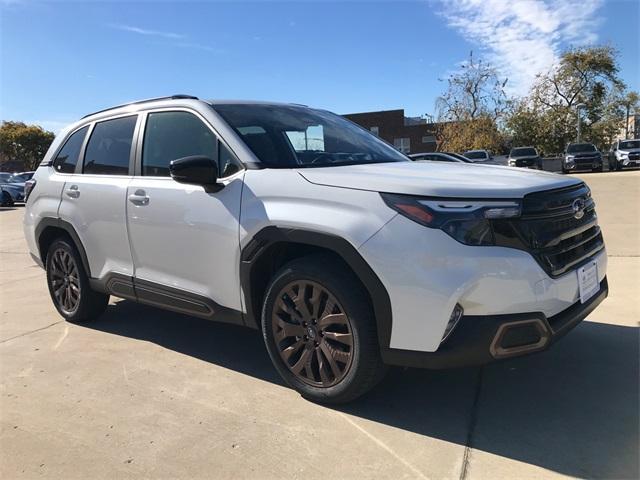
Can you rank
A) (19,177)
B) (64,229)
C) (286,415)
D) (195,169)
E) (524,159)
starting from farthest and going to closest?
(19,177)
(524,159)
(64,229)
(195,169)
(286,415)

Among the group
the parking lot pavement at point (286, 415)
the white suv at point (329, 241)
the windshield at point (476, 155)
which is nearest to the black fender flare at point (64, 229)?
the white suv at point (329, 241)

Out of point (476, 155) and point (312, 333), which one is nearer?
point (312, 333)

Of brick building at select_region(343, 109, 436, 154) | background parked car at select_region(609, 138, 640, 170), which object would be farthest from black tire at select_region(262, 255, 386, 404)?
brick building at select_region(343, 109, 436, 154)

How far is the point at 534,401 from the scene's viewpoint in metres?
3.16

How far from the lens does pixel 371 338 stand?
2.86 meters

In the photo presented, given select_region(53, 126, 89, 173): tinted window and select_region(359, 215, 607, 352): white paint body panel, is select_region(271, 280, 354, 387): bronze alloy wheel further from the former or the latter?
select_region(53, 126, 89, 173): tinted window

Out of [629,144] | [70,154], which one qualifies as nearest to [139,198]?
[70,154]

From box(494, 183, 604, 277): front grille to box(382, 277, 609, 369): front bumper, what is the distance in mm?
290

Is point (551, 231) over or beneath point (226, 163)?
beneath

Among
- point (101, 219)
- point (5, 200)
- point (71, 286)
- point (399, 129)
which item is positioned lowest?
point (5, 200)

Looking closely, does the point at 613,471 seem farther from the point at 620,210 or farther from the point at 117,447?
the point at 620,210

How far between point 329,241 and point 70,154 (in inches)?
129

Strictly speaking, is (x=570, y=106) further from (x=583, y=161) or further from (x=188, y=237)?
(x=188, y=237)

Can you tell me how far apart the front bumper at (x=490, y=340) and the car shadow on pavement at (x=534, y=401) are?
47 centimetres
